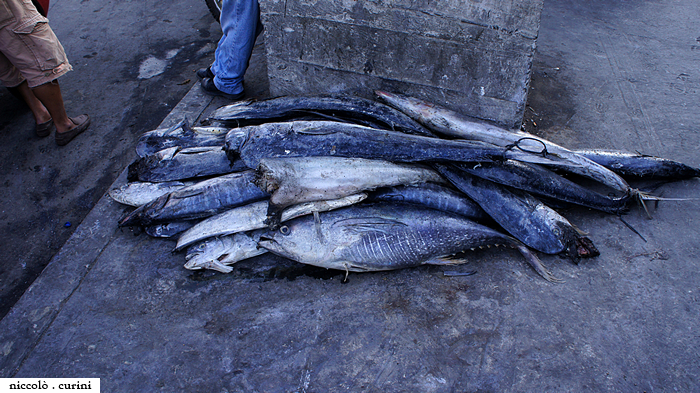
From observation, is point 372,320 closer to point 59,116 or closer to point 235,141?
point 235,141

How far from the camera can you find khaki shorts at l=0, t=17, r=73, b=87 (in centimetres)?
326

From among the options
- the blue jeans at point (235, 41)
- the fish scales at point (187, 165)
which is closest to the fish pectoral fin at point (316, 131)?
the fish scales at point (187, 165)

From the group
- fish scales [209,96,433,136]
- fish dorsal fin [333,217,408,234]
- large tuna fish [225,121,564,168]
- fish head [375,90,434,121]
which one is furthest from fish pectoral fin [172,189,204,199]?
fish head [375,90,434,121]

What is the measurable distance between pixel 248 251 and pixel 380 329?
104 cm

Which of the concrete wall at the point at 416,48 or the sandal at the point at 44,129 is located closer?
the concrete wall at the point at 416,48

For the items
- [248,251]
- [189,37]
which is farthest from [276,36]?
[189,37]

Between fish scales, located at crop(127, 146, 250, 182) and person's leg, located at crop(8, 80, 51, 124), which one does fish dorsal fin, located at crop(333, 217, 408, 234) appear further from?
person's leg, located at crop(8, 80, 51, 124)

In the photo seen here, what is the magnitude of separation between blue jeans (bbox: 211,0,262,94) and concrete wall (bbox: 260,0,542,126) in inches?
17.4

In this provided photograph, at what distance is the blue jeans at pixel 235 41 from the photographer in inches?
144

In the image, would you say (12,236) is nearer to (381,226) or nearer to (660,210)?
(381,226)

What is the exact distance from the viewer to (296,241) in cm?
242

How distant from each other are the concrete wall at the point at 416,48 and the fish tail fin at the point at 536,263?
1.23 metres

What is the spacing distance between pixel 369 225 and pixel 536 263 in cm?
115

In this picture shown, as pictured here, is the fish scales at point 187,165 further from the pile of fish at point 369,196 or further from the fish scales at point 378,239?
the fish scales at point 378,239
